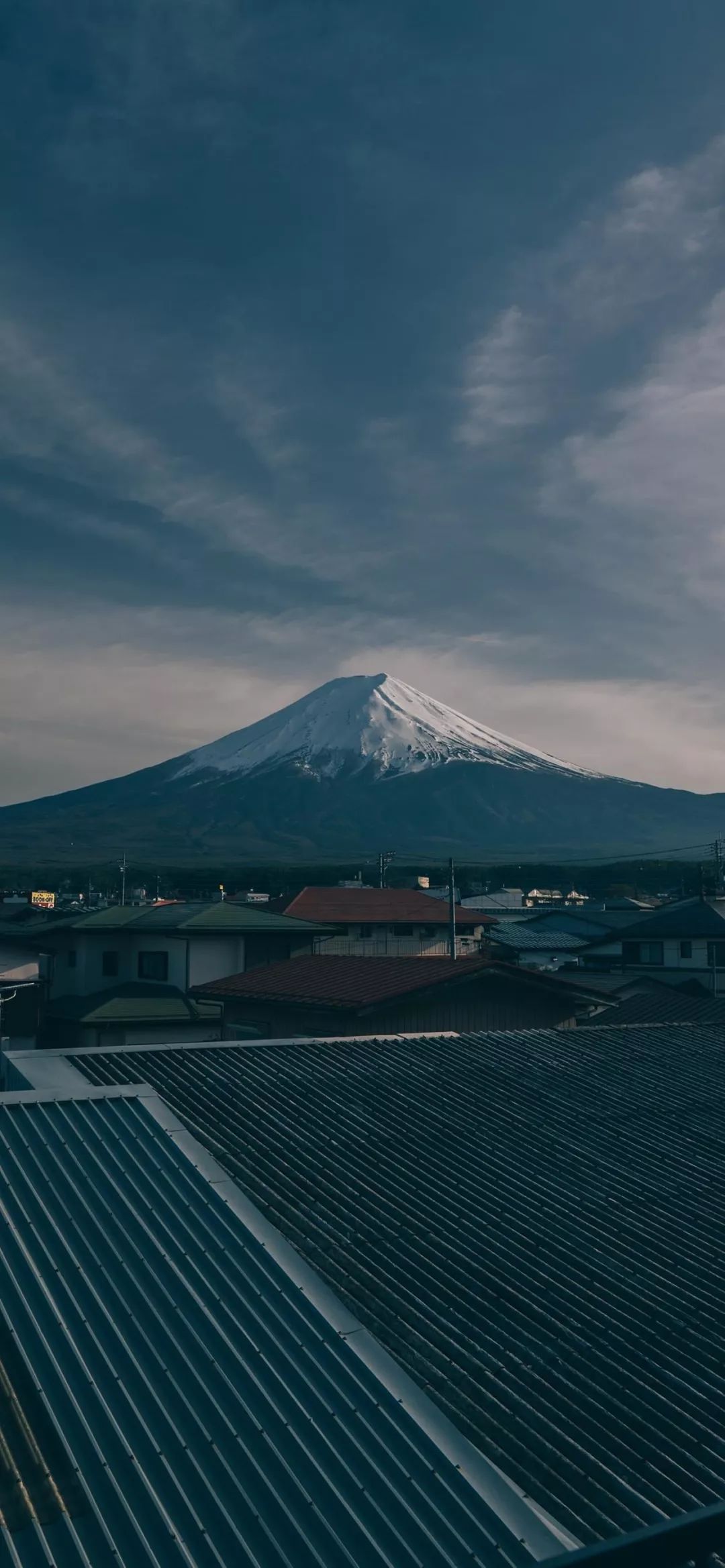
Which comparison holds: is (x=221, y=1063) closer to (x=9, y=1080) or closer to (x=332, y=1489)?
(x=9, y=1080)

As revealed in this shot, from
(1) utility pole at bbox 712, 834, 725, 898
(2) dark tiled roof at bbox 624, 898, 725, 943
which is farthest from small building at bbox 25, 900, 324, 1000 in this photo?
(1) utility pole at bbox 712, 834, 725, 898

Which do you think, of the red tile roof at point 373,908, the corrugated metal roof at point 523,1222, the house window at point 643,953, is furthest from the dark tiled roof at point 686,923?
the corrugated metal roof at point 523,1222

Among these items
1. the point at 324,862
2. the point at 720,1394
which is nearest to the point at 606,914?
the point at 720,1394

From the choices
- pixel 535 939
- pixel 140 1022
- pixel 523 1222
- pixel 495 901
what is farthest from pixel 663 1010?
pixel 495 901

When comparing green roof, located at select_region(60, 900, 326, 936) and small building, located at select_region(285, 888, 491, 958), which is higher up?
green roof, located at select_region(60, 900, 326, 936)

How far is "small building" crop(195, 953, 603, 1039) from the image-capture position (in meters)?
15.6

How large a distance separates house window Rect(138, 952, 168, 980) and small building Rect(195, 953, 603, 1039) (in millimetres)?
10300

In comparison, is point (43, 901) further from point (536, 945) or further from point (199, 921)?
point (199, 921)

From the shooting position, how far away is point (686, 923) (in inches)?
1373

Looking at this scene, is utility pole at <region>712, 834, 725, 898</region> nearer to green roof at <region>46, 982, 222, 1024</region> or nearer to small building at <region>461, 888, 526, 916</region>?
small building at <region>461, 888, 526, 916</region>

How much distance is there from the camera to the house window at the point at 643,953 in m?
35.4

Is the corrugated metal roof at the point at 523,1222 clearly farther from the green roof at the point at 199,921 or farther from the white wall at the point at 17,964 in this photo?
the white wall at the point at 17,964

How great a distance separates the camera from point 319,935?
28.6 metres

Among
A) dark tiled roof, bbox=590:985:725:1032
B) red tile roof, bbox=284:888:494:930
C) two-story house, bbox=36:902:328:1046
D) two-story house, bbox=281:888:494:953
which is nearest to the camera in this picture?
dark tiled roof, bbox=590:985:725:1032
